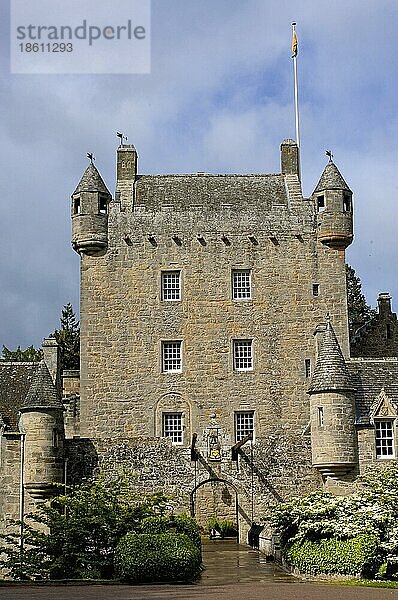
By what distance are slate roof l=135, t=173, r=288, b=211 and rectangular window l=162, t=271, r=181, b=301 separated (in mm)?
3418

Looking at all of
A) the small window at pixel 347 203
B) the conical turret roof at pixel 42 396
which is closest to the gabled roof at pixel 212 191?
the small window at pixel 347 203

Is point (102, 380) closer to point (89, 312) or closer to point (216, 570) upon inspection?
Answer: point (89, 312)

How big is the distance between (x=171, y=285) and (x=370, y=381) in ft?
36.7

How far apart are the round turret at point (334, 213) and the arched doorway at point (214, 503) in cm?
1281

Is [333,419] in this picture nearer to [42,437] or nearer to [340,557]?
[340,557]

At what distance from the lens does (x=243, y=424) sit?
43.0 metres

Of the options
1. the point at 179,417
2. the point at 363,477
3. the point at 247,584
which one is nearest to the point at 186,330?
the point at 179,417

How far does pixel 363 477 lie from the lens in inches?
1330

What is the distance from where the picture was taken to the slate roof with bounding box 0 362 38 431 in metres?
42.2

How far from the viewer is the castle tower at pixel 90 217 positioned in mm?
43969

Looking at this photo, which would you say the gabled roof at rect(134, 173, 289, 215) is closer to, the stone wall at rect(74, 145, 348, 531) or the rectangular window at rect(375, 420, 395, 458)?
the stone wall at rect(74, 145, 348, 531)

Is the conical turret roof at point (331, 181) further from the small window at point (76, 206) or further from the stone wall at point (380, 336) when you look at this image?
the small window at point (76, 206)

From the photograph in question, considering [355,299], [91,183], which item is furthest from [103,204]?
[355,299]

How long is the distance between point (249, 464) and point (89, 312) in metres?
11.6
